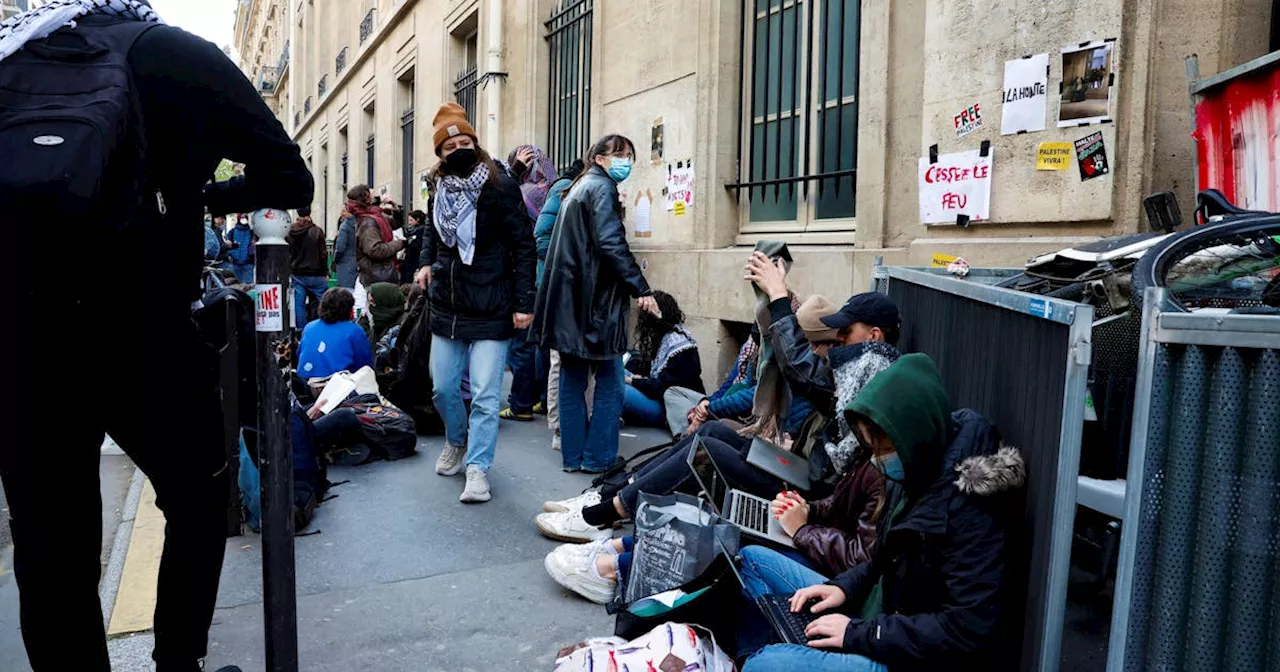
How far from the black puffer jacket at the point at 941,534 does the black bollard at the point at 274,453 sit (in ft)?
4.59

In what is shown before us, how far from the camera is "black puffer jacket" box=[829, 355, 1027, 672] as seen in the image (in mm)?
2160

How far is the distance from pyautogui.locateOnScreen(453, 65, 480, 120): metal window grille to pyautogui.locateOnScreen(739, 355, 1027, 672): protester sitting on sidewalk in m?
11.6

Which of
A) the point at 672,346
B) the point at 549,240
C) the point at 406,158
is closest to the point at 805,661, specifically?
the point at 672,346

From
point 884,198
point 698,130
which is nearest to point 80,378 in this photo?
point 884,198

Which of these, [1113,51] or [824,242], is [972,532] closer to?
[1113,51]

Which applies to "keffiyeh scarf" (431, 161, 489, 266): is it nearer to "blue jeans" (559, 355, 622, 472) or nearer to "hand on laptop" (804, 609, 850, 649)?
"blue jeans" (559, 355, 622, 472)

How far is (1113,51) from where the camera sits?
14.4 feet

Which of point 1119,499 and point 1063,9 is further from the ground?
point 1063,9

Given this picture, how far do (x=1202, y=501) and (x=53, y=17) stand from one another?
7.85 feet

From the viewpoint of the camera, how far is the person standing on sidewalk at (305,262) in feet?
36.1

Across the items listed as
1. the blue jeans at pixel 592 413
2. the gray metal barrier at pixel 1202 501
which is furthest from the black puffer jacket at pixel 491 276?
the gray metal barrier at pixel 1202 501

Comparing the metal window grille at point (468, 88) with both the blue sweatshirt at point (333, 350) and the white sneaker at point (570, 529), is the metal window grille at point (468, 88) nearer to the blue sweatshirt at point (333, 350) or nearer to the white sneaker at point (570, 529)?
the blue sweatshirt at point (333, 350)

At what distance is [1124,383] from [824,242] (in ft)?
13.4

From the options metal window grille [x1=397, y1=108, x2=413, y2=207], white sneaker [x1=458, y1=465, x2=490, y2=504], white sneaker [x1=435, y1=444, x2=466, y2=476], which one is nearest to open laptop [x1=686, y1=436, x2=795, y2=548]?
white sneaker [x1=458, y1=465, x2=490, y2=504]
